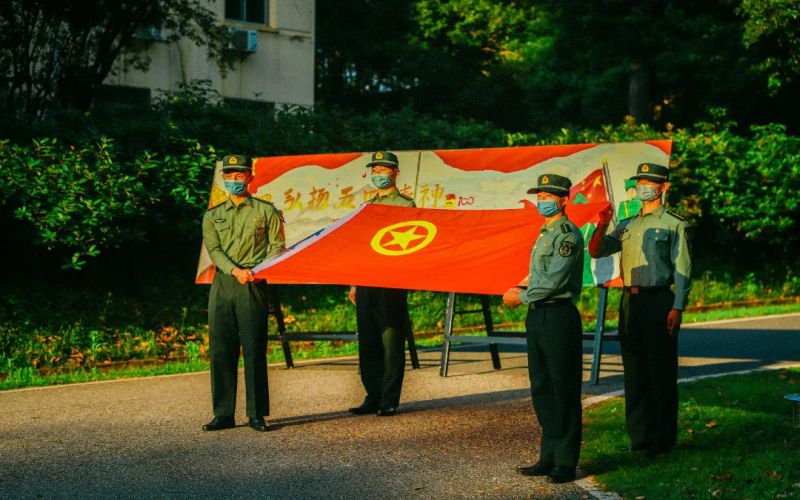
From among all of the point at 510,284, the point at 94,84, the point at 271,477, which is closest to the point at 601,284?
the point at 510,284

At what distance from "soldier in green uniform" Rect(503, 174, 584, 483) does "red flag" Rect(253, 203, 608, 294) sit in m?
1.81

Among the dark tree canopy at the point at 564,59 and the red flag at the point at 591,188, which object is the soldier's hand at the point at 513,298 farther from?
the dark tree canopy at the point at 564,59

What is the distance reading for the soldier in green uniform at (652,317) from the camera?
9.26 meters

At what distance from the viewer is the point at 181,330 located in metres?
17.6

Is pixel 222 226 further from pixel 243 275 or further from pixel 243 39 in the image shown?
pixel 243 39

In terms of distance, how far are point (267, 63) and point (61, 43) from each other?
44.3 feet

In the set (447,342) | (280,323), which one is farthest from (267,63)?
(447,342)

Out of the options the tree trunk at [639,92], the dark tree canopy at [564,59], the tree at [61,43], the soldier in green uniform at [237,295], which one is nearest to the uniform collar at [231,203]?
the soldier in green uniform at [237,295]

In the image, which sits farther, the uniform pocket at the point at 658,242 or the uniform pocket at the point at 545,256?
the uniform pocket at the point at 658,242

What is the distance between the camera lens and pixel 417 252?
432 inches

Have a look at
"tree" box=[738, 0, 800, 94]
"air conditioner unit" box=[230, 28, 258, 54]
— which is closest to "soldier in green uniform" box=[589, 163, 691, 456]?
"tree" box=[738, 0, 800, 94]

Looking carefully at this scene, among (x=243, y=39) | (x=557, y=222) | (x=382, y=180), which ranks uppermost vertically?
(x=243, y=39)

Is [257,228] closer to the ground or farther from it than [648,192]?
closer to the ground

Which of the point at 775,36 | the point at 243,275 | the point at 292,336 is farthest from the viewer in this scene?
the point at 775,36
